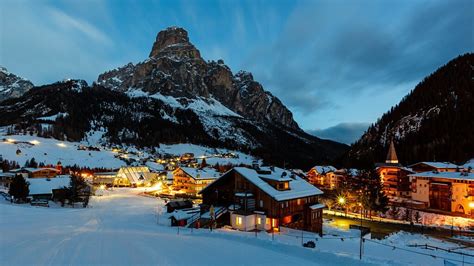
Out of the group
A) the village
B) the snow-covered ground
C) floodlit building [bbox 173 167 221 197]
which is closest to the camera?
the village

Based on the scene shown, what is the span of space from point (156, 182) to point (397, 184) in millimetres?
79753

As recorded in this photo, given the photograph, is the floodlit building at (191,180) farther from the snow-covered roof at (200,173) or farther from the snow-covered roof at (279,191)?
the snow-covered roof at (279,191)

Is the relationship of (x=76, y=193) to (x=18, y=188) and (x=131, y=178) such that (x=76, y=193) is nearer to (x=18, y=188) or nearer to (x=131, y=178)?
(x=18, y=188)

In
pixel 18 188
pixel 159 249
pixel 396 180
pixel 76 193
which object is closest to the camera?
pixel 159 249

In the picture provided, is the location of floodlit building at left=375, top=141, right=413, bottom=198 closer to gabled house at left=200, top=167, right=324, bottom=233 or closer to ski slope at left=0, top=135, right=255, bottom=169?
gabled house at left=200, top=167, right=324, bottom=233

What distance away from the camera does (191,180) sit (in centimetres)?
9031

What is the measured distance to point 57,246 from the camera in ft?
78.8

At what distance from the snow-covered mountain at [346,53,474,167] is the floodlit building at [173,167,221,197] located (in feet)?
253

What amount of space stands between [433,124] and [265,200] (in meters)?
127

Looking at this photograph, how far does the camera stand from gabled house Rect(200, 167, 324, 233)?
41.1 m

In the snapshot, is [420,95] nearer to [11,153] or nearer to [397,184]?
[397,184]

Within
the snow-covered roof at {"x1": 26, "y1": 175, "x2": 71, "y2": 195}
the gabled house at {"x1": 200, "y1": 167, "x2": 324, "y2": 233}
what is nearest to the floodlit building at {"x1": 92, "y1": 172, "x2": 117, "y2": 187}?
the snow-covered roof at {"x1": 26, "y1": 175, "x2": 71, "y2": 195}

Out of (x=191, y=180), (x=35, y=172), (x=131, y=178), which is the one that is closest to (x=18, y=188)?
(x=191, y=180)

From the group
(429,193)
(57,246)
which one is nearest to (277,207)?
(57,246)
